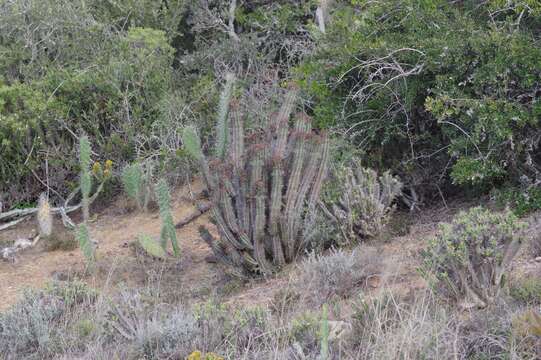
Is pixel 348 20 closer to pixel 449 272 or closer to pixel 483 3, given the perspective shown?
pixel 483 3

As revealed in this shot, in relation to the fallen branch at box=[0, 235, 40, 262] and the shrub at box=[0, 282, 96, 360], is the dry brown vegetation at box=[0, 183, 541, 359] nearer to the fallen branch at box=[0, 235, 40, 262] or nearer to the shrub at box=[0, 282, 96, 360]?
the shrub at box=[0, 282, 96, 360]

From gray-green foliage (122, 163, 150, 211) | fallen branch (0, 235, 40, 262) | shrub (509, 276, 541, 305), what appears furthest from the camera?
gray-green foliage (122, 163, 150, 211)

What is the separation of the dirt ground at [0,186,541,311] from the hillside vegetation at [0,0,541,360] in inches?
1.1

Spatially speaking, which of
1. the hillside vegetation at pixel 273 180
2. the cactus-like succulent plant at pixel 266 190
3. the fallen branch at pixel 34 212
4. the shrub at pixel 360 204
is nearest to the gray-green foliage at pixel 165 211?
the hillside vegetation at pixel 273 180

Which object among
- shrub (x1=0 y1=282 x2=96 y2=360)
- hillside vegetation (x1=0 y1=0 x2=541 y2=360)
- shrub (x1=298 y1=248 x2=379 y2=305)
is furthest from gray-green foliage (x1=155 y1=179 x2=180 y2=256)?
shrub (x1=298 y1=248 x2=379 y2=305)

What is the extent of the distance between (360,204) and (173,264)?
1.82 meters

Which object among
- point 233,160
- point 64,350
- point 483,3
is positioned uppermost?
point 483,3

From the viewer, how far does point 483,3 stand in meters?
7.05

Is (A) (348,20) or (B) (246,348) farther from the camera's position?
(A) (348,20)

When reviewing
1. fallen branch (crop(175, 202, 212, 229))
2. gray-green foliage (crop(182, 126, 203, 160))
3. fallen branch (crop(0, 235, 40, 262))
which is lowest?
fallen branch (crop(175, 202, 212, 229))

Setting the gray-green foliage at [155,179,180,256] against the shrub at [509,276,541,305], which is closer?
the shrub at [509,276,541,305]

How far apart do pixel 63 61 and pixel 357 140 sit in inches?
173

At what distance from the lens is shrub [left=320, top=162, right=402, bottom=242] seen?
6211 millimetres

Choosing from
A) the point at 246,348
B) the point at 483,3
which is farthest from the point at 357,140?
the point at 246,348
